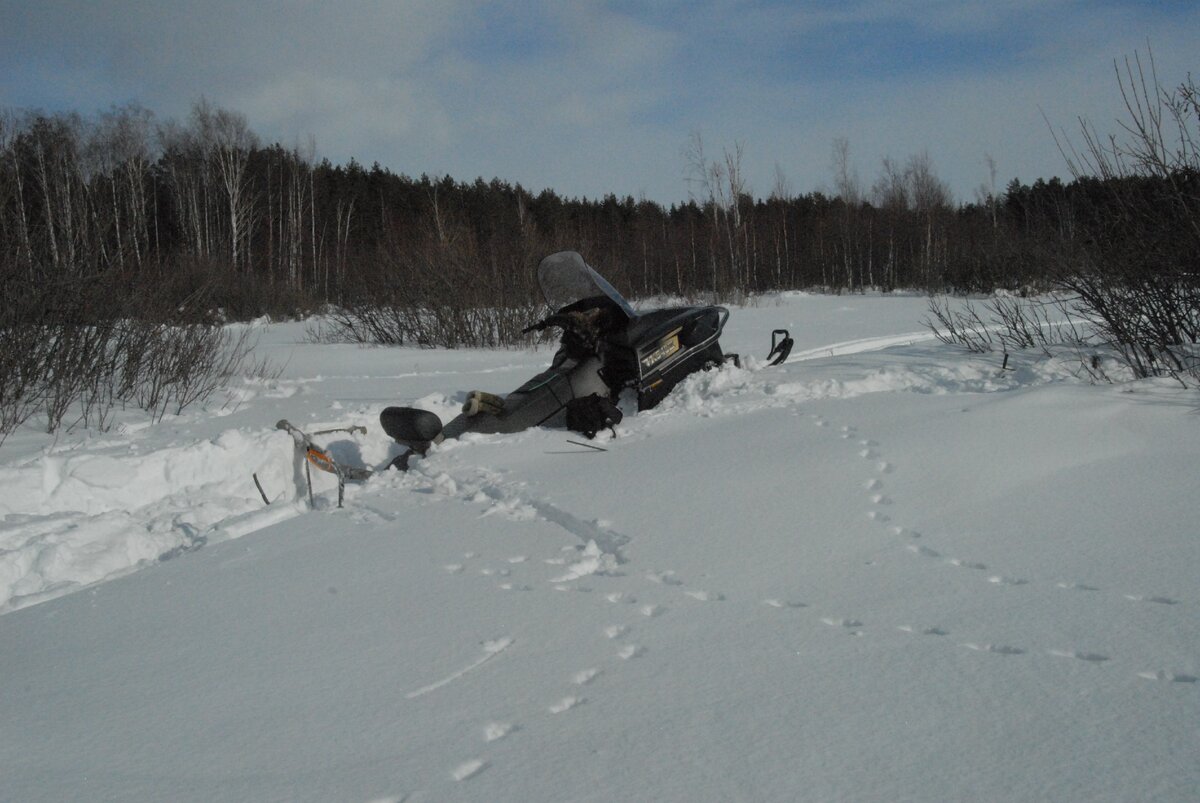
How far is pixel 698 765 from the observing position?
179cm

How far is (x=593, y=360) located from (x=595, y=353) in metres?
0.06

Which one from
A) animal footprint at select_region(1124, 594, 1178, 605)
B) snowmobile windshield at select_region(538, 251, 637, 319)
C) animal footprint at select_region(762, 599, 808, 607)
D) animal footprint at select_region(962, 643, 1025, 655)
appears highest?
snowmobile windshield at select_region(538, 251, 637, 319)

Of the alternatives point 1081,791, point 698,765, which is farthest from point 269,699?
point 1081,791

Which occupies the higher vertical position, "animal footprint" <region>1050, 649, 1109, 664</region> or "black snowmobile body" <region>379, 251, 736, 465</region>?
"black snowmobile body" <region>379, 251, 736, 465</region>

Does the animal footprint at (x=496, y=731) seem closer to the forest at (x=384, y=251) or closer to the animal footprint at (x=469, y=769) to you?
the animal footprint at (x=469, y=769)

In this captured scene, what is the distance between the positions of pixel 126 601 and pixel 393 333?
11.8 m

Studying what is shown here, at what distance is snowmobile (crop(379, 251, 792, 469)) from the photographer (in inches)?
231

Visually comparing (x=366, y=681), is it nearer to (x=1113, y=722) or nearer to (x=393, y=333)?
(x=1113, y=722)

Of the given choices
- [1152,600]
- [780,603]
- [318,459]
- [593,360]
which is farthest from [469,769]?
[593,360]

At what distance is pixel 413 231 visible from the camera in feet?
62.7

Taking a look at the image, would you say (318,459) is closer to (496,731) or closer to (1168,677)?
(496,731)

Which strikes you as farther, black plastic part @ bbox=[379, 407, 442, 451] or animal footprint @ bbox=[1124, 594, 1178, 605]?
black plastic part @ bbox=[379, 407, 442, 451]

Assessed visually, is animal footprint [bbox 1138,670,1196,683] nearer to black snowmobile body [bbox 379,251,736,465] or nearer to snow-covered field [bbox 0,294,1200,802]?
snow-covered field [bbox 0,294,1200,802]

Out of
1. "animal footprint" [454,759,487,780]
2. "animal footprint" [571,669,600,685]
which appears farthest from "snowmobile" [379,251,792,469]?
"animal footprint" [454,759,487,780]
